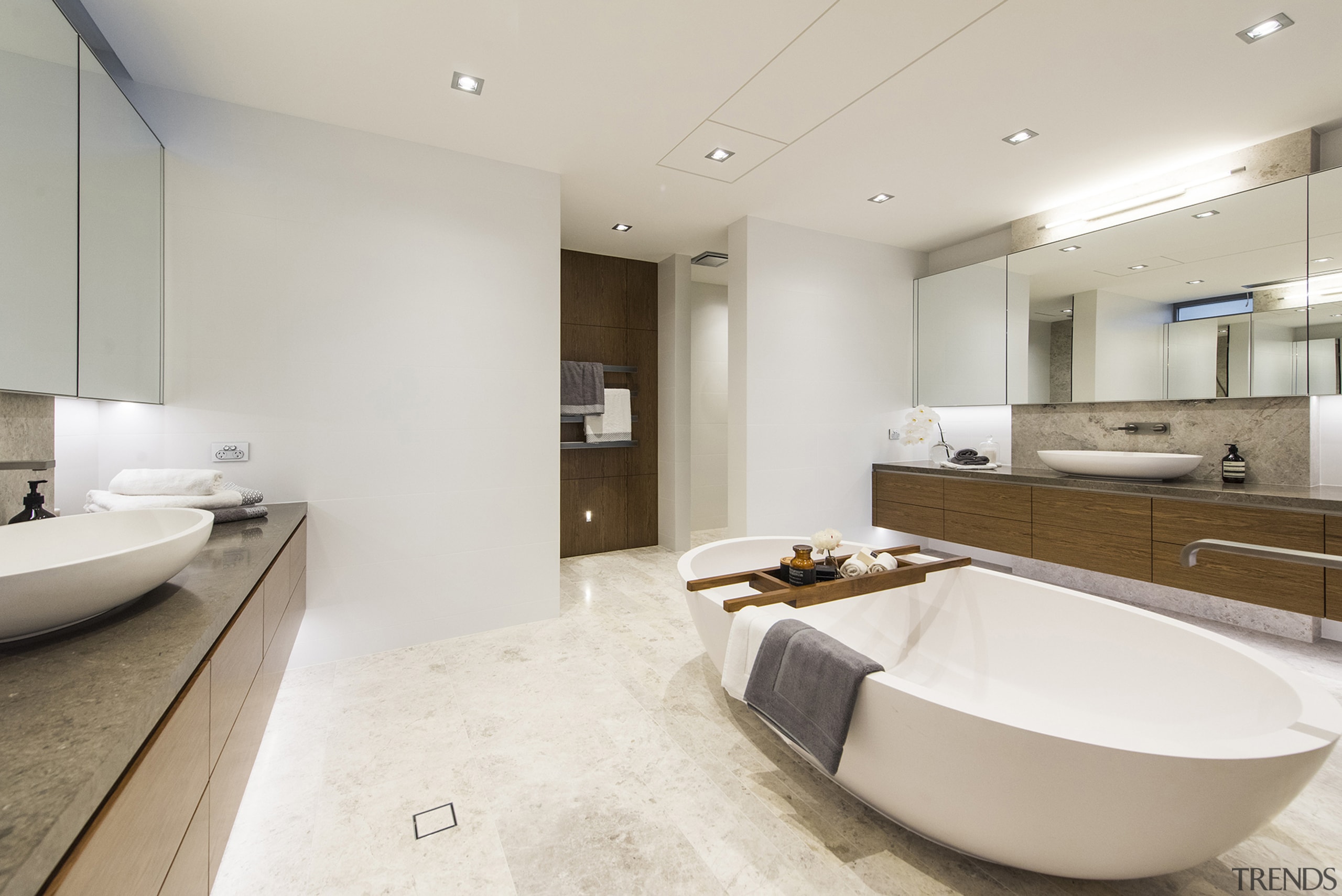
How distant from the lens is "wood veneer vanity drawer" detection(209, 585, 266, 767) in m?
1.03

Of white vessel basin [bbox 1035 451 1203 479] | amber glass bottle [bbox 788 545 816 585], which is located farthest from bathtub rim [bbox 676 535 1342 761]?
white vessel basin [bbox 1035 451 1203 479]

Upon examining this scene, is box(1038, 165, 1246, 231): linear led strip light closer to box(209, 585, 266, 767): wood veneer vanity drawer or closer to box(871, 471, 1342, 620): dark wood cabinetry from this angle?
box(871, 471, 1342, 620): dark wood cabinetry

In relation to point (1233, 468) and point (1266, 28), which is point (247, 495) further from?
point (1233, 468)

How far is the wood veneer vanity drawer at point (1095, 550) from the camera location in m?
2.86

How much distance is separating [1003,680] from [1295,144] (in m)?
2.88

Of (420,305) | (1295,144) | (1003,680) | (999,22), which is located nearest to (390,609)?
(420,305)

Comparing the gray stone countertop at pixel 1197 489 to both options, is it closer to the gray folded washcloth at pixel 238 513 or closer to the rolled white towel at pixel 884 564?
the rolled white towel at pixel 884 564

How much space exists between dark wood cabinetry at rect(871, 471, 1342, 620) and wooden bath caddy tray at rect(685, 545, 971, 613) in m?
→ 1.44

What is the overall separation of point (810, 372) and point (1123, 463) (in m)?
1.83

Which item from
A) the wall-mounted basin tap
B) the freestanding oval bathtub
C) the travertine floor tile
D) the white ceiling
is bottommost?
the travertine floor tile

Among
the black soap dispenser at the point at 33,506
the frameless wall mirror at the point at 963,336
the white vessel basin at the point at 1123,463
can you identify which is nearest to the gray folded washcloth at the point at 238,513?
the black soap dispenser at the point at 33,506

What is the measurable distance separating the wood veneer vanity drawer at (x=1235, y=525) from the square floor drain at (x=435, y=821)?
295cm

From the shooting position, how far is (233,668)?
1155mm

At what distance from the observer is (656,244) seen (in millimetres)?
4242
